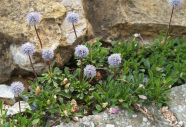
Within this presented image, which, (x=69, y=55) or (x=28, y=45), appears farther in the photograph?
(x=69, y=55)

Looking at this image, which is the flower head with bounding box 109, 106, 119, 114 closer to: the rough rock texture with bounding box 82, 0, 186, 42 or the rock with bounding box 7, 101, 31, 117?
the rock with bounding box 7, 101, 31, 117

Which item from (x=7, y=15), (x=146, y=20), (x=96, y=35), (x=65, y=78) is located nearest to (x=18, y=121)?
(x=65, y=78)

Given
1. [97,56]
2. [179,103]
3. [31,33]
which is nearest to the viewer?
[179,103]

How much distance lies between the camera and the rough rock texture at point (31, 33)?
3779 millimetres

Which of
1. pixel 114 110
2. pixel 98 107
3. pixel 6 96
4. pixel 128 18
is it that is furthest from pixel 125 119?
pixel 128 18

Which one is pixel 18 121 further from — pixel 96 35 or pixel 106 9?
pixel 106 9

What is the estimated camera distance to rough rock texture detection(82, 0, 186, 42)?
459 cm

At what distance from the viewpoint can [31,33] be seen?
3828mm

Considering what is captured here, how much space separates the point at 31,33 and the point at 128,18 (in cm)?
206

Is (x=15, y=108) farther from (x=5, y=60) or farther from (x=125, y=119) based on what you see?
(x=125, y=119)

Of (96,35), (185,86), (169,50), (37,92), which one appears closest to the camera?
(37,92)

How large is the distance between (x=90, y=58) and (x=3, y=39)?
5.23ft

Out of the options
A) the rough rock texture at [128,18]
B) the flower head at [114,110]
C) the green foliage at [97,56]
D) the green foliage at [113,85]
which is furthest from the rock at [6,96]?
the rough rock texture at [128,18]

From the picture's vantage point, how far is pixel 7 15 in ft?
12.8
